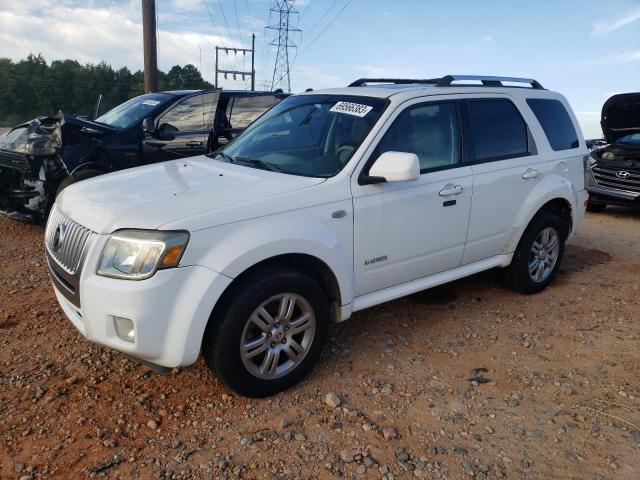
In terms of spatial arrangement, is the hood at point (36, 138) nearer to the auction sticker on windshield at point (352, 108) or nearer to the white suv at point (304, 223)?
the white suv at point (304, 223)

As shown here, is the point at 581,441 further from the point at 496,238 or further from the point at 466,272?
the point at 496,238

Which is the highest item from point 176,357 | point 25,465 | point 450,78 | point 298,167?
point 450,78

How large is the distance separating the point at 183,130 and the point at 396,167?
15.2 ft

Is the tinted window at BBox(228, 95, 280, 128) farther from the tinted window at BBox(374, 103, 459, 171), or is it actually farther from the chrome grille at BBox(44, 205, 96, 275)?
the chrome grille at BBox(44, 205, 96, 275)

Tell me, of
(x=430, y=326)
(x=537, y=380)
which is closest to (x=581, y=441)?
(x=537, y=380)

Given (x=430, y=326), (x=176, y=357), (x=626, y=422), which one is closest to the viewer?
(x=176, y=357)

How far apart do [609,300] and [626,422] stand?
2196 mm

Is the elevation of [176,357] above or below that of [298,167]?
below

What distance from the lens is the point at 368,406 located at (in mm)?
3111

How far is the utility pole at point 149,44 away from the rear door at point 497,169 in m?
10.1

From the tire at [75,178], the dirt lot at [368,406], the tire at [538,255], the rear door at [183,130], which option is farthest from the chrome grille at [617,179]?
the tire at [75,178]

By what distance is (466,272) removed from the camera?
4.26 metres

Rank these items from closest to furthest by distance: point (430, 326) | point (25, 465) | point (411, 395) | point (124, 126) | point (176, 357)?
1. point (25, 465)
2. point (176, 357)
3. point (411, 395)
4. point (430, 326)
5. point (124, 126)

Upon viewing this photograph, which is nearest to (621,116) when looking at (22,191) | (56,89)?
(22,191)
